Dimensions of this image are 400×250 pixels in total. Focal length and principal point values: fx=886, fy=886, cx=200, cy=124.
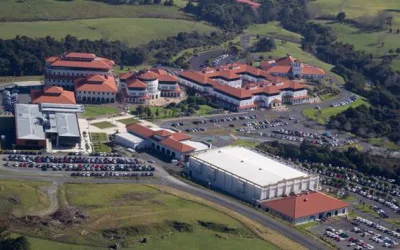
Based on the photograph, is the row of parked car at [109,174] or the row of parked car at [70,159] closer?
the row of parked car at [109,174]

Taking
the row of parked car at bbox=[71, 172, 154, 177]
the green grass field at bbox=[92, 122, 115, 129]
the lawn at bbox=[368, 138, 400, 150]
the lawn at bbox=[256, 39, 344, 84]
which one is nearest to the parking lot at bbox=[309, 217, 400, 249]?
the row of parked car at bbox=[71, 172, 154, 177]

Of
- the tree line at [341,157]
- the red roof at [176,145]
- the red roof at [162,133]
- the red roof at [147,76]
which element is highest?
the red roof at [147,76]

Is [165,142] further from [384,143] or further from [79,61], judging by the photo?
[79,61]

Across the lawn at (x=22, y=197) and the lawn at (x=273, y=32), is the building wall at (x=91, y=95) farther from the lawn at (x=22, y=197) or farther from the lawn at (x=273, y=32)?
the lawn at (x=273, y=32)

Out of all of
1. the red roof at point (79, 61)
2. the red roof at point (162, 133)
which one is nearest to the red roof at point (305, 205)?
the red roof at point (162, 133)

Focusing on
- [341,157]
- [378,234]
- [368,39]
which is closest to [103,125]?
[341,157]

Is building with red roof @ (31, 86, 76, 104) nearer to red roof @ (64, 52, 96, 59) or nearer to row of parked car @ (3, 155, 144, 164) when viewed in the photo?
red roof @ (64, 52, 96, 59)
